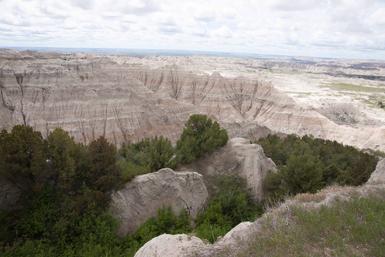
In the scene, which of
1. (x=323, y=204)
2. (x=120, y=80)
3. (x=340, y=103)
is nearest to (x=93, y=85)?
(x=120, y=80)

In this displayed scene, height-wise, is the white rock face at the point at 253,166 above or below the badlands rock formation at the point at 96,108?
above

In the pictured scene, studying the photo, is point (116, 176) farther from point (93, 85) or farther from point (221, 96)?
point (221, 96)

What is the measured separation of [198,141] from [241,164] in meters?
2.91

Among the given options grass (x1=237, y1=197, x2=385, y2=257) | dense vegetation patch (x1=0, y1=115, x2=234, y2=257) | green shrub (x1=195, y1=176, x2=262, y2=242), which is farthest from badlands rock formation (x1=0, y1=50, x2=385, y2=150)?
grass (x1=237, y1=197, x2=385, y2=257)

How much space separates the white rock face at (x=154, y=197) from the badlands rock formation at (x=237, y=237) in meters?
5.81

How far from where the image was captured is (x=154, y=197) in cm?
1708

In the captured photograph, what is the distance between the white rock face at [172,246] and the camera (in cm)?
938

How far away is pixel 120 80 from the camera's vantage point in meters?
54.9

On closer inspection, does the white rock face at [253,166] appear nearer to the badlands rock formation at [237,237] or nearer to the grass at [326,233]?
the badlands rock formation at [237,237]

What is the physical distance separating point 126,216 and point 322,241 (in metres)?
9.43

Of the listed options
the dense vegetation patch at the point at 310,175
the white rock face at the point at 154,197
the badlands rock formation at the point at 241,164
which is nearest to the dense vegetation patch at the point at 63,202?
the white rock face at the point at 154,197

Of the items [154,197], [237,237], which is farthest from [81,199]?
[237,237]

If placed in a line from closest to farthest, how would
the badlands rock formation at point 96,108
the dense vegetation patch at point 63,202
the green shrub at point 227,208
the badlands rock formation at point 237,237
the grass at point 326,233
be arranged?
the grass at point 326,233
the badlands rock formation at point 237,237
the dense vegetation patch at point 63,202
the green shrub at point 227,208
the badlands rock formation at point 96,108

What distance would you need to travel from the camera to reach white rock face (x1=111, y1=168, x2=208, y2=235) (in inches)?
635
